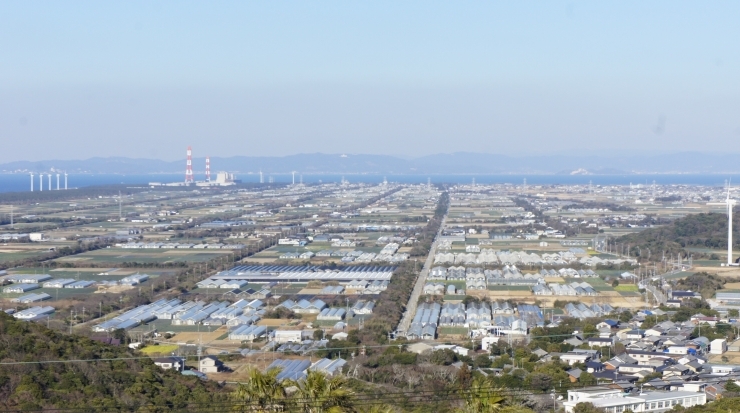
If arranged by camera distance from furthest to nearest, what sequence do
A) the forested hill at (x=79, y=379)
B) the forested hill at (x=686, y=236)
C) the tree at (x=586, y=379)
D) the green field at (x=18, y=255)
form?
the forested hill at (x=686, y=236) < the green field at (x=18, y=255) < the tree at (x=586, y=379) < the forested hill at (x=79, y=379)

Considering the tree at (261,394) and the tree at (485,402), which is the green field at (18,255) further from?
the tree at (485,402)

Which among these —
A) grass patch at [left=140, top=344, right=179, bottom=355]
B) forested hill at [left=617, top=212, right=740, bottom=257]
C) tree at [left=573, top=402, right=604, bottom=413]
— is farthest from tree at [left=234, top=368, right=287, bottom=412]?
forested hill at [left=617, top=212, right=740, bottom=257]

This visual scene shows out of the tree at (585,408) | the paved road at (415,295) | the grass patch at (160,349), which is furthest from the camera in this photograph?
the paved road at (415,295)

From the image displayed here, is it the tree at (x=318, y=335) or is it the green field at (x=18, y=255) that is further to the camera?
the green field at (x=18, y=255)

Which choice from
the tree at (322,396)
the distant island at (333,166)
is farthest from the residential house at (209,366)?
the distant island at (333,166)

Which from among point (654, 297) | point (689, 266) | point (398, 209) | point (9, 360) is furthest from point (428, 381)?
point (398, 209)

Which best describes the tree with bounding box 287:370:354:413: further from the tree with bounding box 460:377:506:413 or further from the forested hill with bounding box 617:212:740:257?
the forested hill with bounding box 617:212:740:257
